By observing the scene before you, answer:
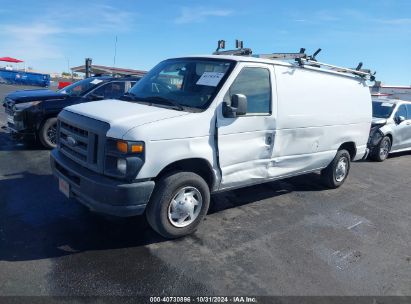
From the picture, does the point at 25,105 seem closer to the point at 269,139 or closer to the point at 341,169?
the point at 269,139

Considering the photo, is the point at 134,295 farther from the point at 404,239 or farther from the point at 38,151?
the point at 38,151

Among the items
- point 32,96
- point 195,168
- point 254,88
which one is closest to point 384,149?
point 254,88

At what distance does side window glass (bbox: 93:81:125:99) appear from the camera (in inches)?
Result: 320

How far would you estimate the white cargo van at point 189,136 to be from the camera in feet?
11.6

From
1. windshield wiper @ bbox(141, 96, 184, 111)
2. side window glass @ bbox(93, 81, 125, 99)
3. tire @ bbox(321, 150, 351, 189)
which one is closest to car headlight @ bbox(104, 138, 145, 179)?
windshield wiper @ bbox(141, 96, 184, 111)

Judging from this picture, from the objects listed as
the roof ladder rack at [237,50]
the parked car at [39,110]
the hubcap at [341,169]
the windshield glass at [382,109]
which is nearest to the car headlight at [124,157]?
the roof ladder rack at [237,50]

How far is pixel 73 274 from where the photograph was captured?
127 inches

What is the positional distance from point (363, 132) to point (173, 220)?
15.6ft

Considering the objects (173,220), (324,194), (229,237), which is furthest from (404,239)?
(173,220)

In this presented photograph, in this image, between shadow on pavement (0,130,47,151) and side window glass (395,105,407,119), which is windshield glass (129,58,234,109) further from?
side window glass (395,105,407,119)

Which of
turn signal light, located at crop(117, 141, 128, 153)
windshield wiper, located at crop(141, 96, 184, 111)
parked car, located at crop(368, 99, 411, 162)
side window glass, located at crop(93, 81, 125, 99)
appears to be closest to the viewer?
turn signal light, located at crop(117, 141, 128, 153)

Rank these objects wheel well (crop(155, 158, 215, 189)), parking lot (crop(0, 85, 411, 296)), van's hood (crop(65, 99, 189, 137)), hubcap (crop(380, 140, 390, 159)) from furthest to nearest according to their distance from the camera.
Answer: hubcap (crop(380, 140, 390, 159)), wheel well (crop(155, 158, 215, 189)), van's hood (crop(65, 99, 189, 137)), parking lot (crop(0, 85, 411, 296))

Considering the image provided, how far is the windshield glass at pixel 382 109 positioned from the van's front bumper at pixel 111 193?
357 inches

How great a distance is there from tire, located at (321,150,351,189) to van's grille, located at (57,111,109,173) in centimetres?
455
